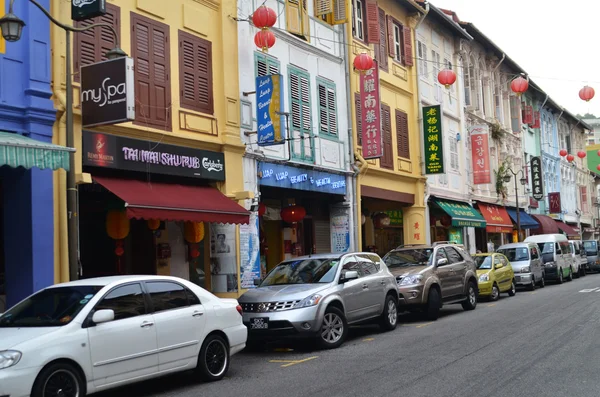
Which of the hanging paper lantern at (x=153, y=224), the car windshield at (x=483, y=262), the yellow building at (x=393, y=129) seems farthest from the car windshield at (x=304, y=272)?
the car windshield at (x=483, y=262)

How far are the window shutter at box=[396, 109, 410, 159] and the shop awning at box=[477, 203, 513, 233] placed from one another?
8020 mm

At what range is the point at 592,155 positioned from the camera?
72750 mm

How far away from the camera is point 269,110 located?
17.2 m

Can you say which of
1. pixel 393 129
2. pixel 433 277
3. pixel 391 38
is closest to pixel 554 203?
pixel 393 129

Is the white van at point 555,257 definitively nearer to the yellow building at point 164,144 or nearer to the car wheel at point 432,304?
the car wheel at point 432,304

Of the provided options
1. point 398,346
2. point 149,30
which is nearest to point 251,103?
point 149,30

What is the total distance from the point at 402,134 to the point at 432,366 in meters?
17.7

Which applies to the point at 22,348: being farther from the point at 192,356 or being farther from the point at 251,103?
the point at 251,103

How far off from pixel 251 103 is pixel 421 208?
1163cm

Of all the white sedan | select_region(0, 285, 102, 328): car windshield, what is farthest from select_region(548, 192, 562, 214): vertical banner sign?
select_region(0, 285, 102, 328): car windshield

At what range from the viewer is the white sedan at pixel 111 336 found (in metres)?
7.36

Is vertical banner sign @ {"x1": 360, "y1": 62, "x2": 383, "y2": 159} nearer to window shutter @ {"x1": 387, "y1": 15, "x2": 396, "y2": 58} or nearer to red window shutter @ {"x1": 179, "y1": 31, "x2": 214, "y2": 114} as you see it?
window shutter @ {"x1": 387, "y1": 15, "x2": 396, "y2": 58}

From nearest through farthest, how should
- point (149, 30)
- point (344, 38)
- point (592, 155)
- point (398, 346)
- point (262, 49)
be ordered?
point (398, 346) < point (149, 30) < point (262, 49) < point (344, 38) < point (592, 155)

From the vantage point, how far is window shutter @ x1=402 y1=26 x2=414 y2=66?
27.3m
